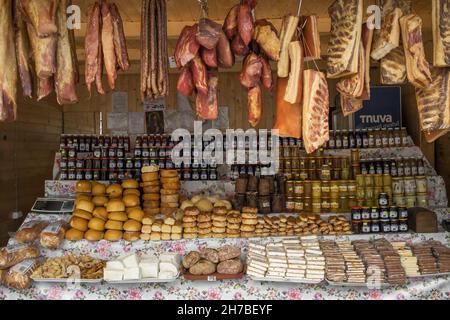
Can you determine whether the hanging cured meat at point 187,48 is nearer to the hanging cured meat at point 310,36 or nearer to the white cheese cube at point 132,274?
the hanging cured meat at point 310,36

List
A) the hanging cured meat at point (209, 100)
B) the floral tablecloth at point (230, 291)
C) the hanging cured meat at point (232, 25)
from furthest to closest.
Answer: the floral tablecloth at point (230, 291) < the hanging cured meat at point (209, 100) < the hanging cured meat at point (232, 25)

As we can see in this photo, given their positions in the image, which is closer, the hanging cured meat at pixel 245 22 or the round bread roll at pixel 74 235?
the hanging cured meat at pixel 245 22

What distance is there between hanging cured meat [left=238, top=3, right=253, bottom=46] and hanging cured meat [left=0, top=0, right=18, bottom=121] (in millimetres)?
1383

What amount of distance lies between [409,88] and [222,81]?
354 centimetres

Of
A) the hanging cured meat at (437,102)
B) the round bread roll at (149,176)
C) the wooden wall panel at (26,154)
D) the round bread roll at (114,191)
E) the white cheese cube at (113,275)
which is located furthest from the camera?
the wooden wall panel at (26,154)

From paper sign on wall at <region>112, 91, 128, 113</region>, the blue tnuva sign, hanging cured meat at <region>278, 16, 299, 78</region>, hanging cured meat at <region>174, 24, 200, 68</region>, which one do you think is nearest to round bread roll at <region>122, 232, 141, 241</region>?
hanging cured meat at <region>174, 24, 200, 68</region>

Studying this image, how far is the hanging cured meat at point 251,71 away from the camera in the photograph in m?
2.57

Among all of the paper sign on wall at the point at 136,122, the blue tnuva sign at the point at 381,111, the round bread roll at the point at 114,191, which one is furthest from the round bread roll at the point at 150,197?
the paper sign on wall at the point at 136,122

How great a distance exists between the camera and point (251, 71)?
101 inches

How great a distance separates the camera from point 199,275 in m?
3.79

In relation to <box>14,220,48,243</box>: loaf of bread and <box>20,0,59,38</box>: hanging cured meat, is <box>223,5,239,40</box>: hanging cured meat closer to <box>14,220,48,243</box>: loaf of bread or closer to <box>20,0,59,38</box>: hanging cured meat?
<box>20,0,59,38</box>: hanging cured meat

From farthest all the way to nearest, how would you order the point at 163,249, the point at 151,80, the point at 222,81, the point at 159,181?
the point at 222,81, the point at 159,181, the point at 163,249, the point at 151,80
